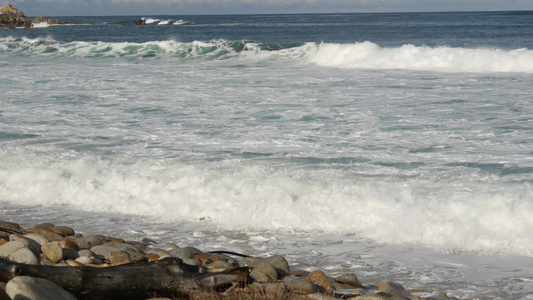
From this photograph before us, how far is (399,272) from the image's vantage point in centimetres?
536

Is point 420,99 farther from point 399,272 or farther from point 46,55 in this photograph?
point 46,55

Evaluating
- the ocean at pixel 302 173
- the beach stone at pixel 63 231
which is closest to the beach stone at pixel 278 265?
the ocean at pixel 302 173

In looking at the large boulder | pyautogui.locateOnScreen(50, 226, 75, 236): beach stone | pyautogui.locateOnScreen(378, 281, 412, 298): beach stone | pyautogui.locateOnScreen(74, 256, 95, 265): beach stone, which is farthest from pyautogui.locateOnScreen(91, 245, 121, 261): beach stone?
the large boulder

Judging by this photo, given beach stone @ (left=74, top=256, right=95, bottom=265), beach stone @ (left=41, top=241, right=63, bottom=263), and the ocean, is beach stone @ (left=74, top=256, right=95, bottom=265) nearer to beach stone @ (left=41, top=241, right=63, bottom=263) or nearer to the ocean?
beach stone @ (left=41, top=241, right=63, bottom=263)

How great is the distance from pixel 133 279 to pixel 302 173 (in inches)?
192

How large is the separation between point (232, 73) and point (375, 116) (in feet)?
34.5

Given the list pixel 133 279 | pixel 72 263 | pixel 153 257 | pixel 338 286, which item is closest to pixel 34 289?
pixel 133 279

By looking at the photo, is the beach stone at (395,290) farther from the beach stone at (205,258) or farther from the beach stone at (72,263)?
the beach stone at (72,263)

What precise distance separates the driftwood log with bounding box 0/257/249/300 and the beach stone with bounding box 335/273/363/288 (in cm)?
131

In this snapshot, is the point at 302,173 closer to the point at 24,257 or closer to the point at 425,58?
the point at 24,257

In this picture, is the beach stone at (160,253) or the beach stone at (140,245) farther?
the beach stone at (140,245)

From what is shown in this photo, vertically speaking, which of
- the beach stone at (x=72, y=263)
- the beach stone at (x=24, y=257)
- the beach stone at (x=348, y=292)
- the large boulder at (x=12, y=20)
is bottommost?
the beach stone at (x=348, y=292)

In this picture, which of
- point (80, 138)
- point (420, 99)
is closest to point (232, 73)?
point (420, 99)

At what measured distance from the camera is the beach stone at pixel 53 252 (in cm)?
468
